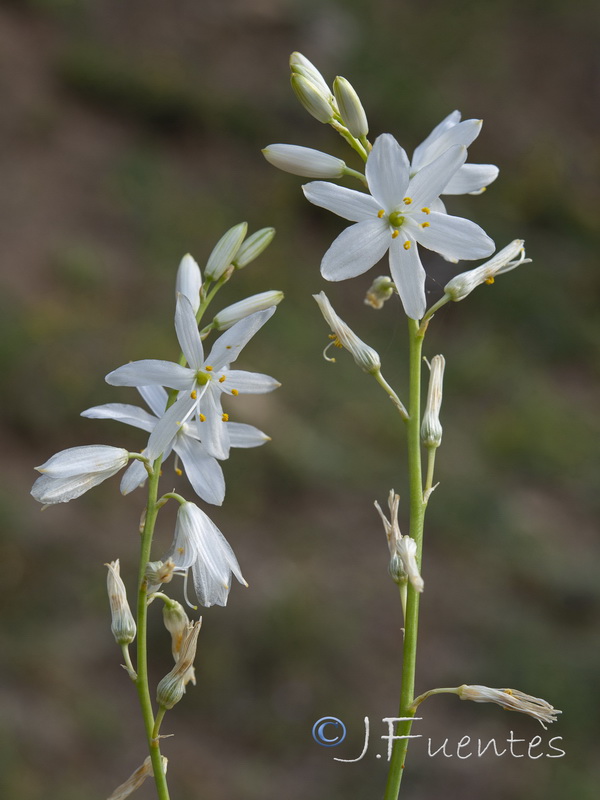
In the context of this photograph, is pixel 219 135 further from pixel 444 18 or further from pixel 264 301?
pixel 264 301

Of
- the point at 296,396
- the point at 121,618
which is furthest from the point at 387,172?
the point at 296,396

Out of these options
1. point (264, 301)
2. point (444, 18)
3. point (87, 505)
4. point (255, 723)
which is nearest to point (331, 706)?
point (255, 723)

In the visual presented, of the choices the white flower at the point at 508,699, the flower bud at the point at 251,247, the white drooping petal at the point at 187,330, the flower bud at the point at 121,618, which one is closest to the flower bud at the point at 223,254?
the flower bud at the point at 251,247

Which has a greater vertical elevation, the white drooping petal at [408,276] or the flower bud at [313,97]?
the flower bud at [313,97]

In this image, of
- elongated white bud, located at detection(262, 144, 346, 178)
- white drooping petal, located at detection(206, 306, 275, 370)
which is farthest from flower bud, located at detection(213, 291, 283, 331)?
elongated white bud, located at detection(262, 144, 346, 178)

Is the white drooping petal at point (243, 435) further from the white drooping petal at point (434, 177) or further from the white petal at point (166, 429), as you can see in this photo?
the white drooping petal at point (434, 177)

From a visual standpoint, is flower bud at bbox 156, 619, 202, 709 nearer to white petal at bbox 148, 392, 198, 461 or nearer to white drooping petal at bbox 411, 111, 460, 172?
white petal at bbox 148, 392, 198, 461

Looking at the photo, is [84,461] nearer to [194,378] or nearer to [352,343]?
[194,378]
